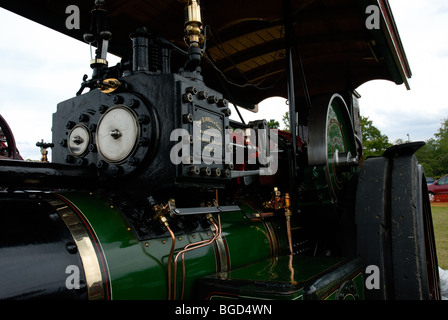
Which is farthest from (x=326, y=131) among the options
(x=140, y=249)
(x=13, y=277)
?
(x=13, y=277)

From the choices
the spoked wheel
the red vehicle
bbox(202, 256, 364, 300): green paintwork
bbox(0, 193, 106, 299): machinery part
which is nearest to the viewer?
bbox(0, 193, 106, 299): machinery part

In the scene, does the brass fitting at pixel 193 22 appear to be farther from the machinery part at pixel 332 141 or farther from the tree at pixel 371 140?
the tree at pixel 371 140

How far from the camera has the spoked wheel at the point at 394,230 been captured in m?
2.17

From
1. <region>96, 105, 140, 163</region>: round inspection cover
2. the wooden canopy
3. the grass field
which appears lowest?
the grass field

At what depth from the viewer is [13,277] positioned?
42.4 inches

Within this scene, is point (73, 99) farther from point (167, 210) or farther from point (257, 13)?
point (257, 13)

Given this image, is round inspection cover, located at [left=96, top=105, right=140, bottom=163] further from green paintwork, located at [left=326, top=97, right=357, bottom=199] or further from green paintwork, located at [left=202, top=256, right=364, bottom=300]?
green paintwork, located at [left=326, top=97, right=357, bottom=199]

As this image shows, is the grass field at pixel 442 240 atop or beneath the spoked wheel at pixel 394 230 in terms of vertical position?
beneath

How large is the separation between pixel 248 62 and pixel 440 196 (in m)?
15.6

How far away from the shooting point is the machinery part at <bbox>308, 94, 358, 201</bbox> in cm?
243

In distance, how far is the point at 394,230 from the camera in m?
2.25

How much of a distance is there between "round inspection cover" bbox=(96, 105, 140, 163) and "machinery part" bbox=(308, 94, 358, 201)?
1.27 m

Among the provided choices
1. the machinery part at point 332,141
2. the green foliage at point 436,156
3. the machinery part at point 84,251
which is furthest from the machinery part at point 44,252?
the green foliage at point 436,156

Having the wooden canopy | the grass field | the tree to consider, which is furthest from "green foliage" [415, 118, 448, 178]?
the wooden canopy
